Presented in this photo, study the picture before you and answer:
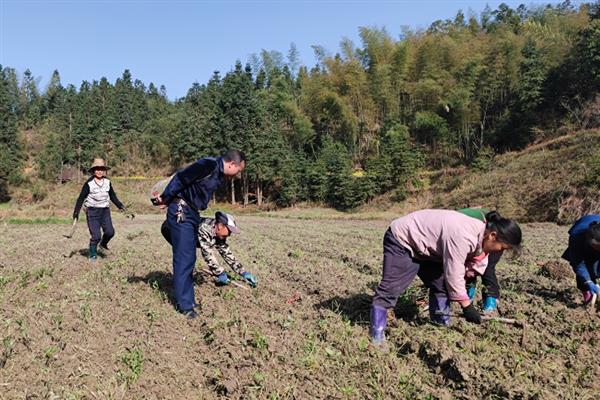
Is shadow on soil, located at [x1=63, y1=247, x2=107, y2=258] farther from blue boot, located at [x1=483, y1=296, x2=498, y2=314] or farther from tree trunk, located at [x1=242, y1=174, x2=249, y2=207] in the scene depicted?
tree trunk, located at [x1=242, y1=174, x2=249, y2=207]

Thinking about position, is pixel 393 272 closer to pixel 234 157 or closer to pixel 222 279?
pixel 234 157

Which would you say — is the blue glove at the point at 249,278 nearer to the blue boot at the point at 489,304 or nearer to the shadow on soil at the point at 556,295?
the blue boot at the point at 489,304

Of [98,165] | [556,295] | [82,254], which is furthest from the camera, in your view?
[82,254]

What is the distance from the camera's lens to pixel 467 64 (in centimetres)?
2778

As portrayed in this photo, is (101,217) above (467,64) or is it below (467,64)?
below

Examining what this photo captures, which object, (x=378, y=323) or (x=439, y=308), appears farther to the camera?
(x=439, y=308)

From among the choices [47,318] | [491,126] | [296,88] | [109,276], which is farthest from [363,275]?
[296,88]

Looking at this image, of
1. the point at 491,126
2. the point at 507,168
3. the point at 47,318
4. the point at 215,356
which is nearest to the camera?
the point at 215,356

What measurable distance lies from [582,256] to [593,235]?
36 cm

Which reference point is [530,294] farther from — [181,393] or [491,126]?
[491,126]

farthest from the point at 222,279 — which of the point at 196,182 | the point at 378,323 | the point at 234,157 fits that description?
the point at 378,323

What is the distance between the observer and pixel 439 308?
13.5 feet

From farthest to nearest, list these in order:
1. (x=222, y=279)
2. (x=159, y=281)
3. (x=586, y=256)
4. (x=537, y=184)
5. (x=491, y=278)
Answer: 1. (x=537, y=184)
2. (x=159, y=281)
3. (x=222, y=279)
4. (x=586, y=256)
5. (x=491, y=278)

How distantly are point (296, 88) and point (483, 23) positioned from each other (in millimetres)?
18517
